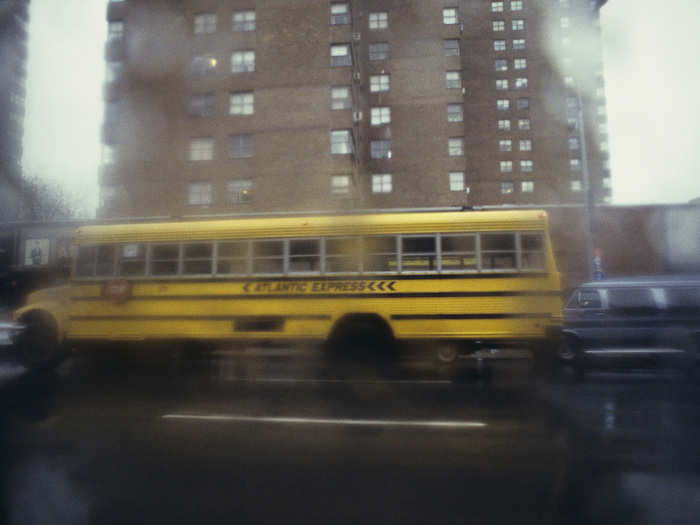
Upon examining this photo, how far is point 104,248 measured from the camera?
851 cm

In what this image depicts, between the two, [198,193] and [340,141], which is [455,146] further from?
[198,193]

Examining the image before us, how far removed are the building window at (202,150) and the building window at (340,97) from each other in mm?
8435

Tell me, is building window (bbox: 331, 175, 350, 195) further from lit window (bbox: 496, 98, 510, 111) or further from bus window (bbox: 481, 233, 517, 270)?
lit window (bbox: 496, 98, 510, 111)

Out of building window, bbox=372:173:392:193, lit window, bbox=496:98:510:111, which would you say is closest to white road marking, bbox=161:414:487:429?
building window, bbox=372:173:392:193

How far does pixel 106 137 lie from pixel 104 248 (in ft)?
73.4

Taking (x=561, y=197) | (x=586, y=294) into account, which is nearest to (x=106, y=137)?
(x=586, y=294)

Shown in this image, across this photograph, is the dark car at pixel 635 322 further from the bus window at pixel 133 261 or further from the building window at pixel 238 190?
the building window at pixel 238 190

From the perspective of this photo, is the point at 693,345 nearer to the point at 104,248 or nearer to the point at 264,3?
the point at 104,248

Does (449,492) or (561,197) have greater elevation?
(561,197)

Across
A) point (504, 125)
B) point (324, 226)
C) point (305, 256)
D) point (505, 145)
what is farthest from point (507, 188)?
point (305, 256)

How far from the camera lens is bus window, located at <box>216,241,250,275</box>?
8.04 metres

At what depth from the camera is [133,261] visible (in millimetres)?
8359

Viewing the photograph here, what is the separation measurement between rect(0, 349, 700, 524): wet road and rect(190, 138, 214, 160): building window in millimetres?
21382

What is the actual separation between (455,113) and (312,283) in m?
30.3
